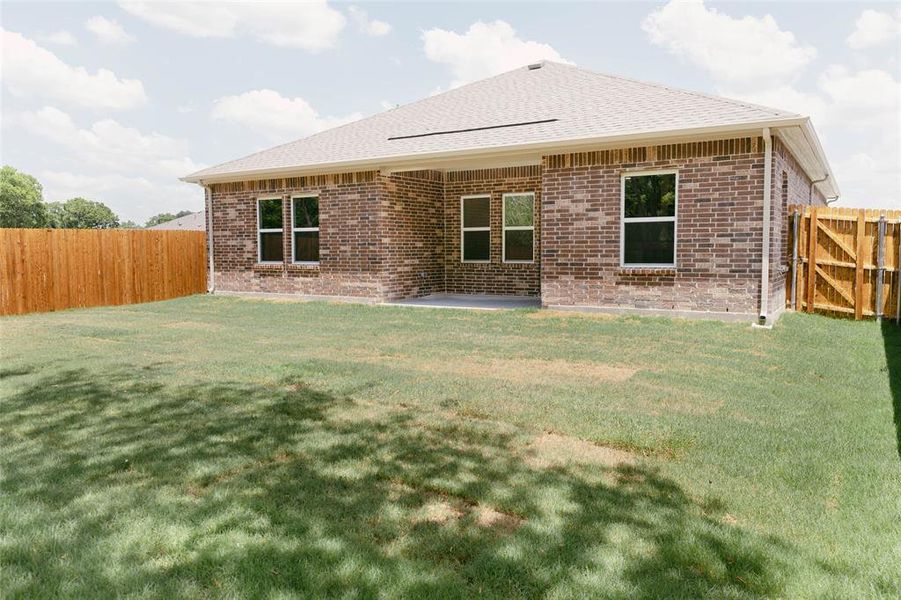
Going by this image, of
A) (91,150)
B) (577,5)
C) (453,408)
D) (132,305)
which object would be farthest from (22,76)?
(91,150)

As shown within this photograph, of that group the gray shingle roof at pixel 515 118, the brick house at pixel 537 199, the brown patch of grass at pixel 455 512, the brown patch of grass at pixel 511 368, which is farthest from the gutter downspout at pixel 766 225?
the brown patch of grass at pixel 455 512

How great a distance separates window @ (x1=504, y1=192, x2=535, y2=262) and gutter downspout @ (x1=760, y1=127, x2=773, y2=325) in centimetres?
613

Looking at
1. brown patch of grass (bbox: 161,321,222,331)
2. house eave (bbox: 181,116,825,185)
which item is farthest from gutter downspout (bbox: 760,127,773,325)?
brown patch of grass (bbox: 161,321,222,331)

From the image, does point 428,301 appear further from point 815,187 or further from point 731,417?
point 815,187

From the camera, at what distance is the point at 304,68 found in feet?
51.4

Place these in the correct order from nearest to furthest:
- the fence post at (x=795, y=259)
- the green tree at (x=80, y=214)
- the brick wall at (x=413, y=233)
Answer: the fence post at (x=795, y=259) → the brick wall at (x=413, y=233) → the green tree at (x=80, y=214)

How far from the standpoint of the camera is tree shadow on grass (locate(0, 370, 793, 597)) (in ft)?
8.84

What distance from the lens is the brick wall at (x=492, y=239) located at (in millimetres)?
15695

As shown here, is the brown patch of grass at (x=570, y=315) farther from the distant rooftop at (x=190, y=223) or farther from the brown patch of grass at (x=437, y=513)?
the distant rooftop at (x=190, y=223)

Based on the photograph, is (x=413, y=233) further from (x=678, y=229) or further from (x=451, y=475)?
(x=451, y=475)

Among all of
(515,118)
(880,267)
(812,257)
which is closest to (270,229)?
(515,118)

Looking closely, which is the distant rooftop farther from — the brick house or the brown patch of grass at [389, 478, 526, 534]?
the brown patch of grass at [389, 478, 526, 534]

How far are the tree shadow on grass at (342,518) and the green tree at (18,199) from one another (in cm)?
6639

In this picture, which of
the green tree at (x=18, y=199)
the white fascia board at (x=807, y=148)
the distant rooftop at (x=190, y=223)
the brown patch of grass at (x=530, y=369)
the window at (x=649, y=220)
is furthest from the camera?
the green tree at (x=18, y=199)
